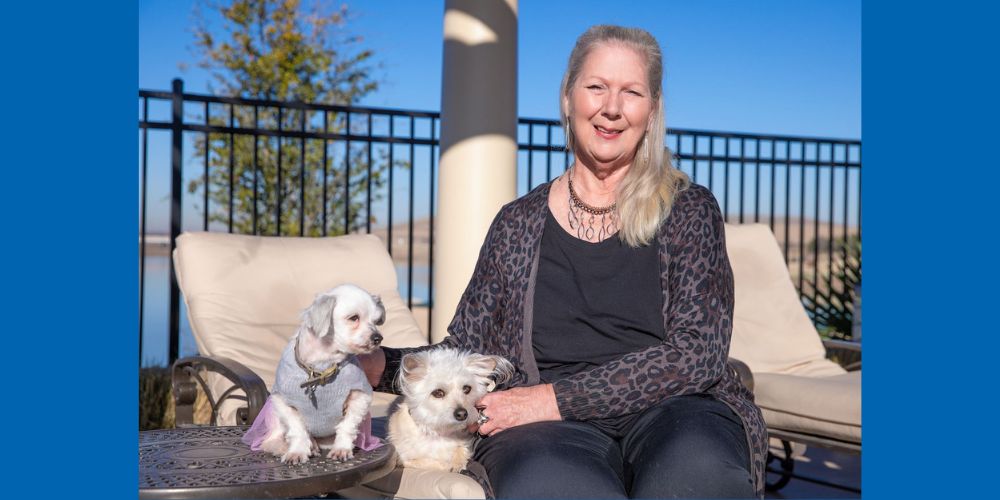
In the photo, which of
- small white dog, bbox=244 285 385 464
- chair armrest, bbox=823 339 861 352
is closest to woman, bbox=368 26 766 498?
small white dog, bbox=244 285 385 464

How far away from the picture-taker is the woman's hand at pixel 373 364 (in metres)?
2.05

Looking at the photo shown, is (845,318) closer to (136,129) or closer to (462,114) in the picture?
(462,114)

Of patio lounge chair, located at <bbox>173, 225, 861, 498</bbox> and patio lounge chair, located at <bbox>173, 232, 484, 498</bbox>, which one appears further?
patio lounge chair, located at <bbox>173, 225, 861, 498</bbox>

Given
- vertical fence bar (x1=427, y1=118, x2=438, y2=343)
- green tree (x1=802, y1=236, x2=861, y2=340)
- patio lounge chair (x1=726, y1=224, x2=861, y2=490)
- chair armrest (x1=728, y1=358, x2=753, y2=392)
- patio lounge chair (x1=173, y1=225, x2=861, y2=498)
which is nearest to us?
patio lounge chair (x1=173, y1=225, x2=861, y2=498)

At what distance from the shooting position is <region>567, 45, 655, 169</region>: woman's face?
2264 mm

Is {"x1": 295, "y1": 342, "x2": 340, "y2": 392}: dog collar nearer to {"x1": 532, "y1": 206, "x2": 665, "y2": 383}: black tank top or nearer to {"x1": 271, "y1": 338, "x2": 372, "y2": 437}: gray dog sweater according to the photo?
{"x1": 271, "y1": 338, "x2": 372, "y2": 437}: gray dog sweater

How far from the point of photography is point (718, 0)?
25.2ft

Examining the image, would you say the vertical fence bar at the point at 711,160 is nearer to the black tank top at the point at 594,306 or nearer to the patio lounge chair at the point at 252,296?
the patio lounge chair at the point at 252,296

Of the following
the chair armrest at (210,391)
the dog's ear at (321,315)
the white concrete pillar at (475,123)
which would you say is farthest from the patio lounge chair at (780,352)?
the dog's ear at (321,315)

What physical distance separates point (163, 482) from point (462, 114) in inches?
121

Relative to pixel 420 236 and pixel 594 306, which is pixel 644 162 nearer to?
pixel 594 306

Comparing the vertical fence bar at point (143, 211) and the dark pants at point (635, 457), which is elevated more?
the vertical fence bar at point (143, 211)

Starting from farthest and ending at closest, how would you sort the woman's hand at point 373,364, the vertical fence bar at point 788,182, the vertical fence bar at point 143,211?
the vertical fence bar at point 788,182
the vertical fence bar at point 143,211
the woman's hand at point 373,364

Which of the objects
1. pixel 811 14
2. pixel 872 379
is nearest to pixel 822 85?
pixel 811 14
